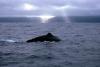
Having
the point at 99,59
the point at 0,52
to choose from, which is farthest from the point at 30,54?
the point at 99,59

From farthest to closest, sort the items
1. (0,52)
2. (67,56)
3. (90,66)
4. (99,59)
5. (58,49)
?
(58,49), (0,52), (67,56), (99,59), (90,66)

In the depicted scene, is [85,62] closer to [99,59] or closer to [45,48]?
[99,59]

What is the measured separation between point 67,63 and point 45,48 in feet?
42.5

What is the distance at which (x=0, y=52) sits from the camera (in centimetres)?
4103

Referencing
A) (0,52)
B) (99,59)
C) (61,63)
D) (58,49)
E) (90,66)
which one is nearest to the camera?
(90,66)

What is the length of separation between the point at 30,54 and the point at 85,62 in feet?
31.3

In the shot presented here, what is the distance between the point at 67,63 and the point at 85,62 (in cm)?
211

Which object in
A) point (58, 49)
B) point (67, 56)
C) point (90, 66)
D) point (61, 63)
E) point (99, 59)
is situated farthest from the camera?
point (58, 49)

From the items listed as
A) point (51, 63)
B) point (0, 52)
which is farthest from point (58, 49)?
point (51, 63)

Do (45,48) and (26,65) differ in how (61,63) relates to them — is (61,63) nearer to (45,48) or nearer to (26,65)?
(26,65)

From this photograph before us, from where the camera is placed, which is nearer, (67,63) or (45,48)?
(67,63)

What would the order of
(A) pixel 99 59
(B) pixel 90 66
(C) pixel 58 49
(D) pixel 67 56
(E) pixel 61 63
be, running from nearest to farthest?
(B) pixel 90 66, (E) pixel 61 63, (A) pixel 99 59, (D) pixel 67 56, (C) pixel 58 49

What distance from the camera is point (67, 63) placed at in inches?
1296

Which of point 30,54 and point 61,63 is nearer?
point 61,63
